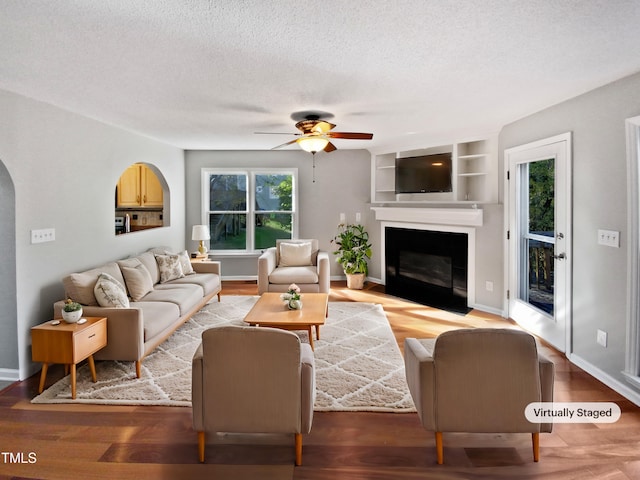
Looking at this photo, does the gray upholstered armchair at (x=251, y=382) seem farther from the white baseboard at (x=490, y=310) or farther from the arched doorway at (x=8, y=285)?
the white baseboard at (x=490, y=310)

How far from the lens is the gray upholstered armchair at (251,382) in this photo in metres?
2.08

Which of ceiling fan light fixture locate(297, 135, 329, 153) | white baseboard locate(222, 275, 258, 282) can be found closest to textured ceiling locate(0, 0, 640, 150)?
ceiling fan light fixture locate(297, 135, 329, 153)

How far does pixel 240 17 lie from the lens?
2047mm

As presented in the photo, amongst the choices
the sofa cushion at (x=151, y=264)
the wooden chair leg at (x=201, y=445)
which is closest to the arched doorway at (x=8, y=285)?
the sofa cushion at (x=151, y=264)

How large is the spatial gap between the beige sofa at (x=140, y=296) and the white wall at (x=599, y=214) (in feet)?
12.5

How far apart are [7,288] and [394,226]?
16.5ft

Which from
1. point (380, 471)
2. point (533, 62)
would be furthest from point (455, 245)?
point (380, 471)

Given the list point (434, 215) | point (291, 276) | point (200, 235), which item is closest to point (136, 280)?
point (291, 276)

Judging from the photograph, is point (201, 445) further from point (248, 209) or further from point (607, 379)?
point (248, 209)

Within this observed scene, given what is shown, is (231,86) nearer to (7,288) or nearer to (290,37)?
(290,37)

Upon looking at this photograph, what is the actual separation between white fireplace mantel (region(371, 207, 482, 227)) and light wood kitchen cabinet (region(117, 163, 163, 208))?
400 cm

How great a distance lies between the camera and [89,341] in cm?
305

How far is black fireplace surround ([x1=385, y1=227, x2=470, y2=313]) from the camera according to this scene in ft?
18.2

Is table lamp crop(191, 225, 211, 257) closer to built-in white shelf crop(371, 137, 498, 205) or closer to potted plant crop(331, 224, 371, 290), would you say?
potted plant crop(331, 224, 371, 290)
